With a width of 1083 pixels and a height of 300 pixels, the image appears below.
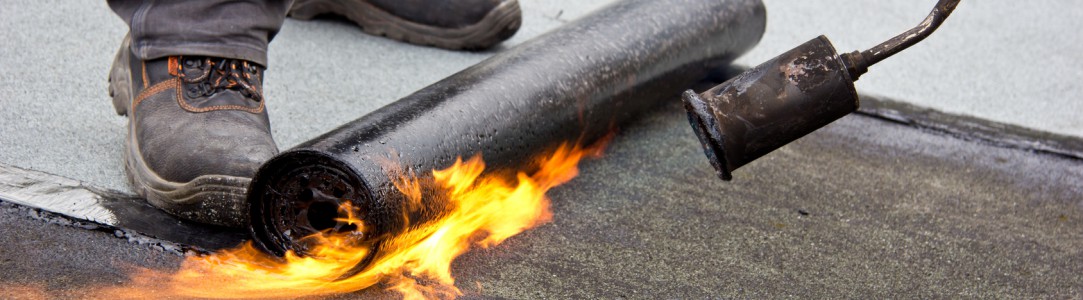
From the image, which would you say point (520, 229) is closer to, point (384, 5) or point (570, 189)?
point (570, 189)

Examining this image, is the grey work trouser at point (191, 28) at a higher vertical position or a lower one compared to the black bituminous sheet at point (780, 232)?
higher

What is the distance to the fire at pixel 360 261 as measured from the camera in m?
1.81

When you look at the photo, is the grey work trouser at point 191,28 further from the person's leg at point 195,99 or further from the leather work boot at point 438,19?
the leather work boot at point 438,19

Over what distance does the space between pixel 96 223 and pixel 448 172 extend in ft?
2.22

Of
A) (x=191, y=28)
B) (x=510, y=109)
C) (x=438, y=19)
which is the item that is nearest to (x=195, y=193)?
(x=191, y=28)

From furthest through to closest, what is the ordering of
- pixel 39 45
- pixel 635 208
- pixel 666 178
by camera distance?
1. pixel 39 45
2. pixel 666 178
3. pixel 635 208

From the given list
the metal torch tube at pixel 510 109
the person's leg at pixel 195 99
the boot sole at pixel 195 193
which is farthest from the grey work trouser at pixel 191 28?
the metal torch tube at pixel 510 109

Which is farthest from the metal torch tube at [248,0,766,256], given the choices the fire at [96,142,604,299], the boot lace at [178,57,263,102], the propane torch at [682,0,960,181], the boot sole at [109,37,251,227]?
the propane torch at [682,0,960,181]

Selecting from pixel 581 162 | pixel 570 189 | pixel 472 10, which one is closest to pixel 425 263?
pixel 570 189

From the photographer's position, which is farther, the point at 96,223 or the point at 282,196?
the point at 96,223

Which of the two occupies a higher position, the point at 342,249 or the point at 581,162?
the point at 342,249

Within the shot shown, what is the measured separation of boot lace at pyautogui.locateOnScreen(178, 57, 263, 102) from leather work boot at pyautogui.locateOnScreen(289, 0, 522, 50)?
1068 mm

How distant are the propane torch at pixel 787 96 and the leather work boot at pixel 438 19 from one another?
148 cm

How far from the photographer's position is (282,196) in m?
1.83
